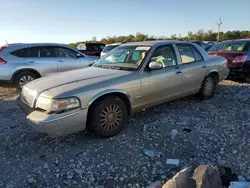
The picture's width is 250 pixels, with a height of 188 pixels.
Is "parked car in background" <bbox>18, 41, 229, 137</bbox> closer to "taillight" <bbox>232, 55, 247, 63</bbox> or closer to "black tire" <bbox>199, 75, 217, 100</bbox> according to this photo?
"black tire" <bbox>199, 75, 217, 100</bbox>

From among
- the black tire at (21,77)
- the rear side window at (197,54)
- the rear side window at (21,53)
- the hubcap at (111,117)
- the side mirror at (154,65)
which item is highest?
the rear side window at (21,53)

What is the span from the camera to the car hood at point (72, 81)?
3854mm

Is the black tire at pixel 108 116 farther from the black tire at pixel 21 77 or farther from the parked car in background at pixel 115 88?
the black tire at pixel 21 77

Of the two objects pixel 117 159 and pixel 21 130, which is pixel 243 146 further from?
pixel 21 130

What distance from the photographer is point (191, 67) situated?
555 centimetres

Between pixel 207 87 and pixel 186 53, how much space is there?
3.71ft

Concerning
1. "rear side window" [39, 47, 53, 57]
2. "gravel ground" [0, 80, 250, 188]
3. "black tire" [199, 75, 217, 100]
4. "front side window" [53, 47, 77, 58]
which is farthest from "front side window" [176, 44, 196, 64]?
"rear side window" [39, 47, 53, 57]

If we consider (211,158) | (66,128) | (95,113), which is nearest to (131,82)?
(95,113)

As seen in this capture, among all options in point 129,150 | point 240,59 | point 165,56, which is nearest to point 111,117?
point 129,150

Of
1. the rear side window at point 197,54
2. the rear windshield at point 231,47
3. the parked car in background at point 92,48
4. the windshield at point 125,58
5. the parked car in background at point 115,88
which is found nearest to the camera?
the parked car in background at point 115,88

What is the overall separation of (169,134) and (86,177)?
175cm

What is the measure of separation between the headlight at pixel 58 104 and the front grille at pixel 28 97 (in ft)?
0.98

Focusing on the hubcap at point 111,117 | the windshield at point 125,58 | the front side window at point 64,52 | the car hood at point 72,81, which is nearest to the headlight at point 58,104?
the car hood at point 72,81

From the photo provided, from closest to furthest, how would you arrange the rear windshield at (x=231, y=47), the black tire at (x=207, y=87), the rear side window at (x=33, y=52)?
the black tire at (x=207, y=87)
the rear side window at (x=33, y=52)
the rear windshield at (x=231, y=47)
